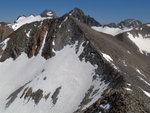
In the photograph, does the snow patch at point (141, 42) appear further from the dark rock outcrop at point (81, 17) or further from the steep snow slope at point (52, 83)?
the steep snow slope at point (52, 83)

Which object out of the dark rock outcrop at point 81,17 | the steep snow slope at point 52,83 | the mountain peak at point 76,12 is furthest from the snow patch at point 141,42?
the steep snow slope at point 52,83

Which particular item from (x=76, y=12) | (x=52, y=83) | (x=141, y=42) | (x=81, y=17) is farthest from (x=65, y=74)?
(x=81, y=17)

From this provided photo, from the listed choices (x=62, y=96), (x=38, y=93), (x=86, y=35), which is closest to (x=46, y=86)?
(x=38, y=93)

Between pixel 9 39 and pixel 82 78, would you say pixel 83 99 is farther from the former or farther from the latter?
pixel 9 39

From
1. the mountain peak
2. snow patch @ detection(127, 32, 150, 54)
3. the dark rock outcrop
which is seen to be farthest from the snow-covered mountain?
the dark rock outcrop

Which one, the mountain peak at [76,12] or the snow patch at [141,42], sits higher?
the mountain peak at [76,12]

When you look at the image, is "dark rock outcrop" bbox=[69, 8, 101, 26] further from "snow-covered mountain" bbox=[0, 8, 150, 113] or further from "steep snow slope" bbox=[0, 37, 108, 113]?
"steep snow slope" bbox=[0, 37, 108, 113]

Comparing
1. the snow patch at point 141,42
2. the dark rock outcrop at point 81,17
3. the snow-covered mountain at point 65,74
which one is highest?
the dark rock outcrop at point 81,17

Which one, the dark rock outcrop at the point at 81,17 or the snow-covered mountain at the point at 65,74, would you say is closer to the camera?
the snow-covered mountain at the point at 65,74

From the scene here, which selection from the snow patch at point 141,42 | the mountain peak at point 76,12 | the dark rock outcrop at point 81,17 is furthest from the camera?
the dark rock outcrop at point 81,17
